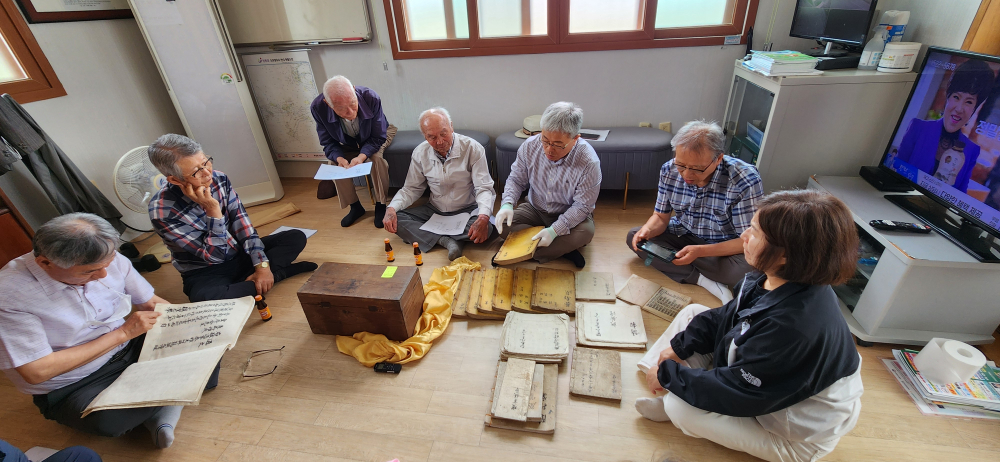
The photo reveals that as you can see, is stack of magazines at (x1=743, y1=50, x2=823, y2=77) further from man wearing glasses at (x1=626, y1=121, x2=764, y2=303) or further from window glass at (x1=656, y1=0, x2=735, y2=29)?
window glass at (x1=656, y1=0, x2=735, y2=29)

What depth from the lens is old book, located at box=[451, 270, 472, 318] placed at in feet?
7.10

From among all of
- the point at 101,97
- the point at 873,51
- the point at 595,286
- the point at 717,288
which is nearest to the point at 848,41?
the point at 873,51

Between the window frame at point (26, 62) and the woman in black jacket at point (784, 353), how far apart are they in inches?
149

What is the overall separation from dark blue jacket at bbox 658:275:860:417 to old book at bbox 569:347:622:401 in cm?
36

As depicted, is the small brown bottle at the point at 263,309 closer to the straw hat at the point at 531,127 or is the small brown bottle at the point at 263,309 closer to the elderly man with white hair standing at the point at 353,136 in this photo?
the elderly man with white hair standing at the point at 353,136

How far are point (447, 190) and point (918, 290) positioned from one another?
2.42 metres

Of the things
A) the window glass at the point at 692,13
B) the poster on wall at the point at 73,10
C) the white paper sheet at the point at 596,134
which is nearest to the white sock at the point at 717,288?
the white paper sheet at the point at 596,134

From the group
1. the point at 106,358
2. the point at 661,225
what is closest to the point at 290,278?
the point at 106,358

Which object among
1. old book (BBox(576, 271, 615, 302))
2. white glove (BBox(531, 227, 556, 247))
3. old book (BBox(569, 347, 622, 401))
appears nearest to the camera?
old book (BBox(569, 347, 622, 401))

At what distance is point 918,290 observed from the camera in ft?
5.55

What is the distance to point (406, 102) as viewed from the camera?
3693mm

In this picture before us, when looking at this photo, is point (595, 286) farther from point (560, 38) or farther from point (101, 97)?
point (101, 97)

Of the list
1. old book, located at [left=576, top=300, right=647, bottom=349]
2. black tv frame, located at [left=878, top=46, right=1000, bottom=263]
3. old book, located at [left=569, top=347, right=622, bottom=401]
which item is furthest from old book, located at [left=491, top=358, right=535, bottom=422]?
black tv frame, located at [left=878, top=46, right=1000, bottom=263]

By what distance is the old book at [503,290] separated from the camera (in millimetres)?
2139
